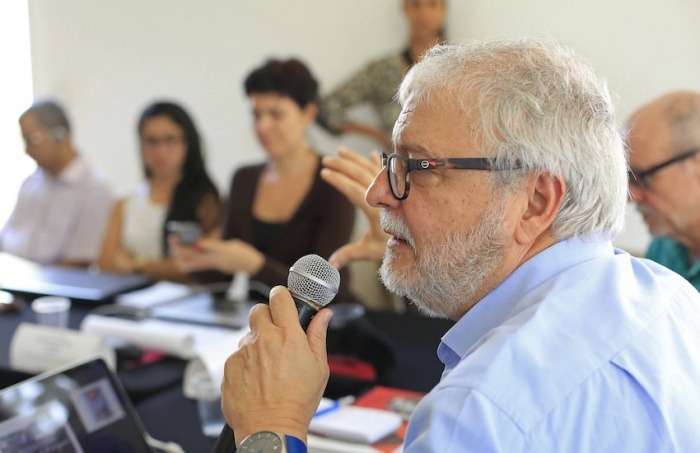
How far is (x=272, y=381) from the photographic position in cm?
105

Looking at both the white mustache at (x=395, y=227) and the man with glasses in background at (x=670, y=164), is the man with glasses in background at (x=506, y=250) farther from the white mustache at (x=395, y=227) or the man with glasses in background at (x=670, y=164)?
the man with glasses in background at (x=670, y=164)

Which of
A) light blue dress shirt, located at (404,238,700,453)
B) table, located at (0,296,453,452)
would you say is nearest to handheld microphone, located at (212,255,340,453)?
light blue dress shirt, located at (404,238,700,453)

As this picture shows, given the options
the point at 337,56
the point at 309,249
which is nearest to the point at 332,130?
the point at 337,56

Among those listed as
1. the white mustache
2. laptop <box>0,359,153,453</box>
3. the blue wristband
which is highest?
the white mustache

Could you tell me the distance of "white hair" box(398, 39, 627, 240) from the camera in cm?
104

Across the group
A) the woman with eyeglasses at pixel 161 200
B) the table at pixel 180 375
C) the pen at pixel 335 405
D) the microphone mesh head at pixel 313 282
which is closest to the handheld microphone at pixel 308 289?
the microphone mesh head at pixel 313 282

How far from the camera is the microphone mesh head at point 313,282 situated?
3.66 ft

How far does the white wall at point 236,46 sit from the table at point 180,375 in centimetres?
199

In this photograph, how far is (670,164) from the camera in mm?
2041

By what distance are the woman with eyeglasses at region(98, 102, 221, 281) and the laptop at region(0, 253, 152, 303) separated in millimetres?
464

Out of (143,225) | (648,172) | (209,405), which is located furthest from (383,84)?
(209,405)

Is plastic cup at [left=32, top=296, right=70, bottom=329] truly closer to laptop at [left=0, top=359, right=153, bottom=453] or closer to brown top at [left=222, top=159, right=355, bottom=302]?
brown top at [left=222, top=159, right=355, bottom=302]

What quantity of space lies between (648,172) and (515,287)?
1143mm

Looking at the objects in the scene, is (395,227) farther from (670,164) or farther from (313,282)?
Answer: (670,164)
